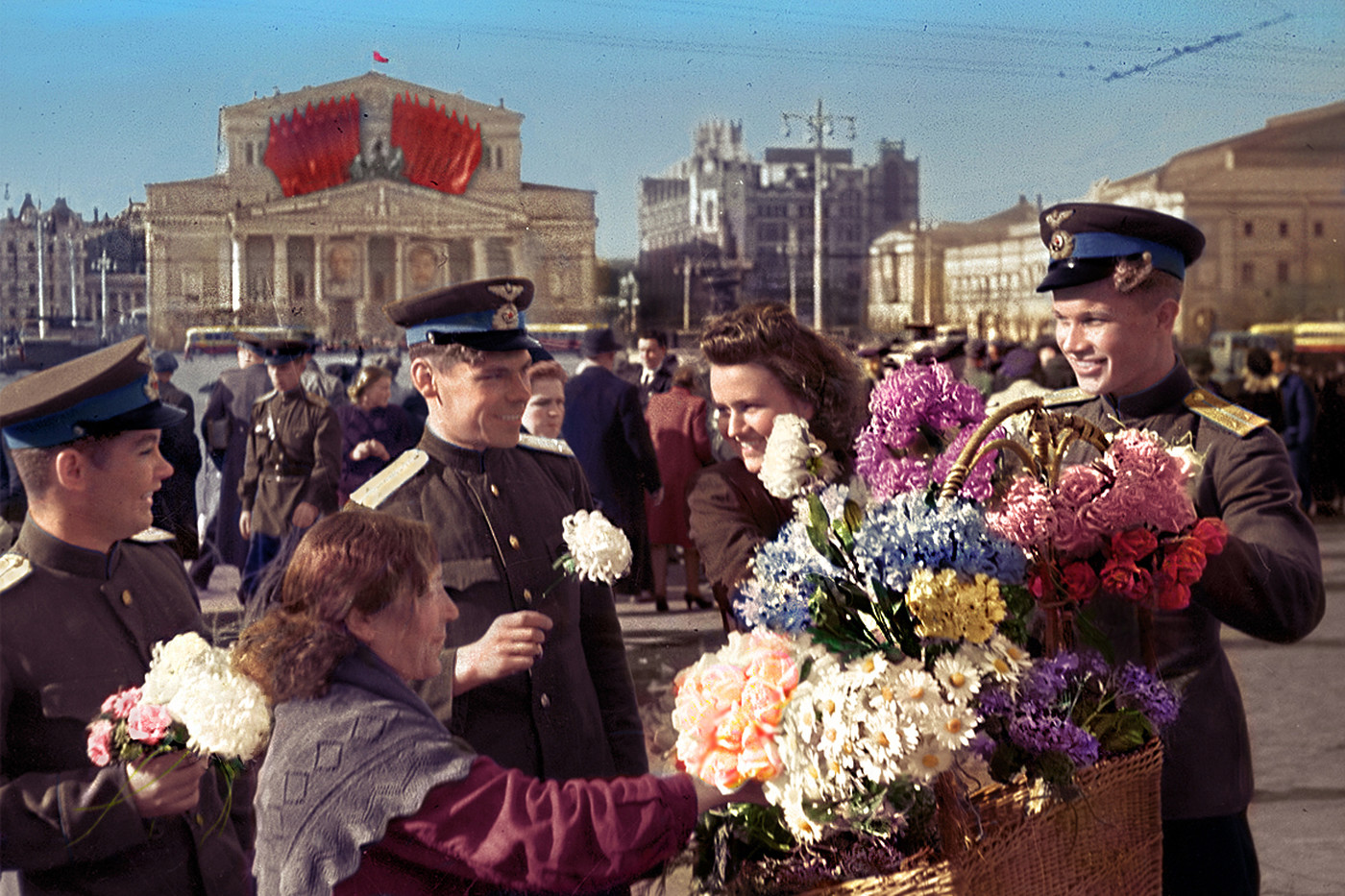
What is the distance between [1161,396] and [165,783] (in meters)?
1.69

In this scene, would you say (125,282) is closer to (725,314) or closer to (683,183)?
(725,314)

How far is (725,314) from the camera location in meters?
2.17

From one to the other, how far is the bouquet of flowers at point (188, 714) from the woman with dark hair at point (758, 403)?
2.83 ft

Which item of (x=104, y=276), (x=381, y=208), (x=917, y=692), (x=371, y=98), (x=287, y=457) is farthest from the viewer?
(x=287, y=457)

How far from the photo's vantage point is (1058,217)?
2.25 m

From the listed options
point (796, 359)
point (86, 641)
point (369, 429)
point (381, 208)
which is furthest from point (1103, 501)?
point (369, 429)

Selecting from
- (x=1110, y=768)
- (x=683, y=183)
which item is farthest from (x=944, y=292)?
(x=1110, y=768)

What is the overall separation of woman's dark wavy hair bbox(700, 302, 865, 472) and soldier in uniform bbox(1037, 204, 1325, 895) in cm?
41

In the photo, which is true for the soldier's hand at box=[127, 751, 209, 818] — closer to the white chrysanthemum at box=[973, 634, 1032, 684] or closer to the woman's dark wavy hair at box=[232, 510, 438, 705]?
the woman's dark wavy hair at box=[232, 510, 438, 705]

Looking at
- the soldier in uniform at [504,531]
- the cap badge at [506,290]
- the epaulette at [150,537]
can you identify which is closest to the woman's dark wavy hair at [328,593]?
the soldier in uniform at [504,531]

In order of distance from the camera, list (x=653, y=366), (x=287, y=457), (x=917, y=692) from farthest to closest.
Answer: (x=653, y=366), (x=287, y=457), (x=917, y=692)

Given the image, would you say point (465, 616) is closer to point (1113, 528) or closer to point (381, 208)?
point (1113, 528)

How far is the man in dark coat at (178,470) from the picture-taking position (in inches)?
174

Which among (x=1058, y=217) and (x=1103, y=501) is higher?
(x=1058, y=217)
